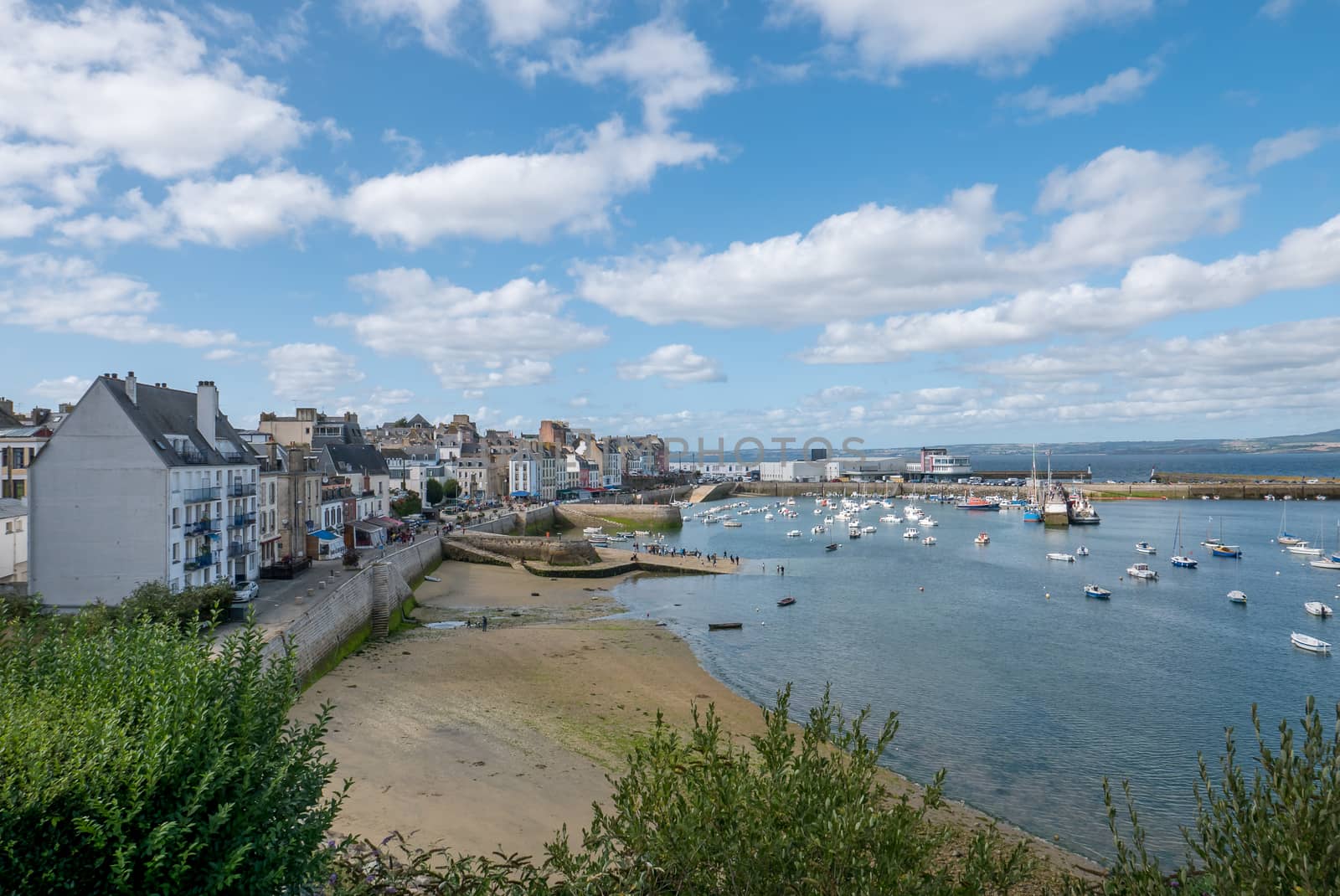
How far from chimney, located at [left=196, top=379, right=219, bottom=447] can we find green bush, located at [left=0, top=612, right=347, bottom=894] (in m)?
25.8

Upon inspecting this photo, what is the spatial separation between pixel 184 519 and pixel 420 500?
47.8 m

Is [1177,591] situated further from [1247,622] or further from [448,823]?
[448,823]

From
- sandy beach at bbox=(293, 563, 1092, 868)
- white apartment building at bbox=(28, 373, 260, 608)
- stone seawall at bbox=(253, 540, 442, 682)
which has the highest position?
white apartment building at bbox=(28, 373, 260, 608)

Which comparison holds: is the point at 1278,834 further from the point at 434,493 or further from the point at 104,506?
the point at 434,493

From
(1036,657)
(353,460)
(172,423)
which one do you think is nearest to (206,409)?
(172,423)

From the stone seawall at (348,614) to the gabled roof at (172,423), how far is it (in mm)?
7267

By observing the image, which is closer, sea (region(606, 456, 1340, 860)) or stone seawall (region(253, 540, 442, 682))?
sea (region(606, 456, 1340, 860))

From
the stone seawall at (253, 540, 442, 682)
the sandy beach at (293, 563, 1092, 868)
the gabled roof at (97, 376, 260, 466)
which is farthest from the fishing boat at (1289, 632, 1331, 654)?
the gabled roof at (97, 376, 260, 466)

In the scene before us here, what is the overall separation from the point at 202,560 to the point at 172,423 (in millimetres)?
5514

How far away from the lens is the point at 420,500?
255 ft

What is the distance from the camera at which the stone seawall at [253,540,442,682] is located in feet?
83.9

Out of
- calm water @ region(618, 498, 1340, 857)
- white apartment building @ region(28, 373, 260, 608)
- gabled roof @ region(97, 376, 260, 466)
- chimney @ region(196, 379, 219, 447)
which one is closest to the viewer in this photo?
calm water @ region(618, 498, 1340, 857)

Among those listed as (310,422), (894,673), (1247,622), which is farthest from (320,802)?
(310,422)

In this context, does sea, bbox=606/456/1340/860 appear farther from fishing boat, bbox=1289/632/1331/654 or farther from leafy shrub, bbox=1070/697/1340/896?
leafy shrub, bbox=1070/697/1340/896
